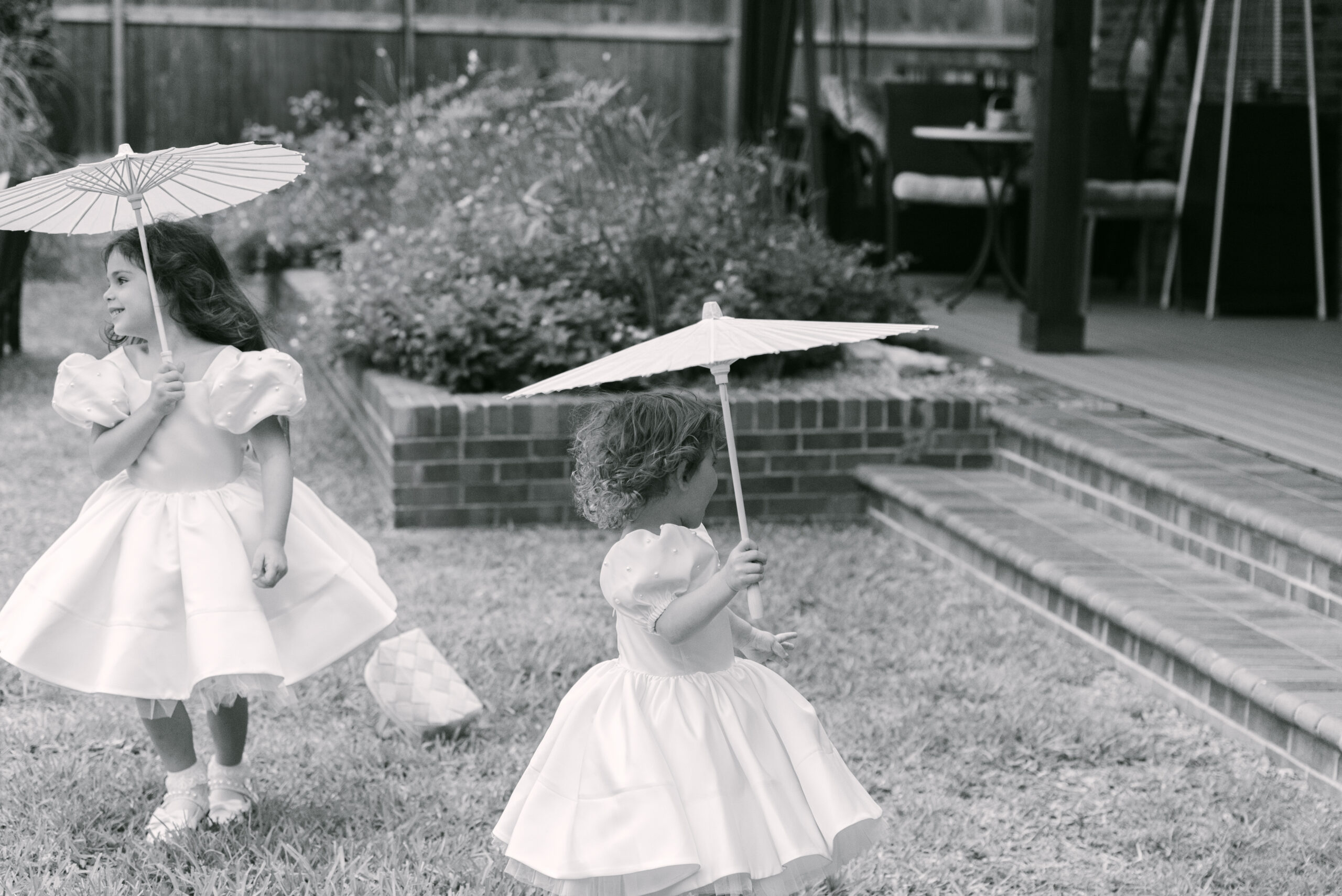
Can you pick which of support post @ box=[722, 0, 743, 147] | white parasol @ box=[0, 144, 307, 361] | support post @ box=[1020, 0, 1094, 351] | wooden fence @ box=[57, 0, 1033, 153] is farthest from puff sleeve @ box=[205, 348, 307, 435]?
support post @ box=[722, 0, 743, 147]

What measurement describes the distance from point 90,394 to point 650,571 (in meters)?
1.16

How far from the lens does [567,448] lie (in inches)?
205

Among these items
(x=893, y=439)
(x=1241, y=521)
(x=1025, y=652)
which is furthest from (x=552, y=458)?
(x=1241, y=521)

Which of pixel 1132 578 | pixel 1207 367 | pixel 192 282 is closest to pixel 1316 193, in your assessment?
pixel 1207 367

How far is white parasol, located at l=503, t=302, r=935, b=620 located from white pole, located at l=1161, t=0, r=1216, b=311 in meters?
6.37

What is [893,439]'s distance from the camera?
5488 millimetres

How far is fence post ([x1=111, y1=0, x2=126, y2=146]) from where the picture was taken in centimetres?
1219

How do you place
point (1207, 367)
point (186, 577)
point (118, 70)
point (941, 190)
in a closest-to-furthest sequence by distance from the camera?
point (186, 577) < point (1207, 367) < point (941, 190) < point (118, 70)

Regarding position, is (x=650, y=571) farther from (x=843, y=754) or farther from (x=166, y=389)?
(x=843, y=754)

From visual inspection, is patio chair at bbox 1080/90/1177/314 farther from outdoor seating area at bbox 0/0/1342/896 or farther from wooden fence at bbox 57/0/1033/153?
wooden fence at bbox 57/0/1033/153

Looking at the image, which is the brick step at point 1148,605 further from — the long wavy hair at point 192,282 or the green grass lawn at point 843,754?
the long wavy hair at point 192,282

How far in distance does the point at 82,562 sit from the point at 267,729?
2.84ft

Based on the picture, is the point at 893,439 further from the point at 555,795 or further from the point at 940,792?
the point at 555,795

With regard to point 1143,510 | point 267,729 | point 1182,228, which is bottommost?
point 267,729
